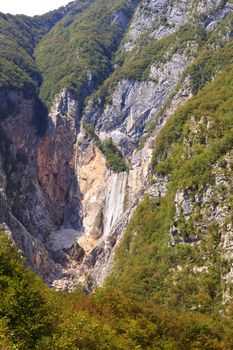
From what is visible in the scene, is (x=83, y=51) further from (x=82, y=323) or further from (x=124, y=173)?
(x=82, y=323)

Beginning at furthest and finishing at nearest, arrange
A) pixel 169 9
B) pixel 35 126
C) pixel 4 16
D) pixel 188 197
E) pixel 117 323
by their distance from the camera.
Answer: pixel 4 16, pixel 169 9, pixel 35 126, pixel 188 197, pixel 117 323

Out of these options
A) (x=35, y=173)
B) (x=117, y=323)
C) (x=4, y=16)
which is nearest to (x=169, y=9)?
(x=4, y=16)

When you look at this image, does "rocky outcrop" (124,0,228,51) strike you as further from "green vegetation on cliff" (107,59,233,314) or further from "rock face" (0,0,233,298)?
"green vegetation on cliff" (107,59,233,314)

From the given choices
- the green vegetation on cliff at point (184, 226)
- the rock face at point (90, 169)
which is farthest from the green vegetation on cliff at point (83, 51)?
the green vegetation on cliff at point (184, 226)

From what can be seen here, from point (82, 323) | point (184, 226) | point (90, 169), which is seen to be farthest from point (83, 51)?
point (82, 323)

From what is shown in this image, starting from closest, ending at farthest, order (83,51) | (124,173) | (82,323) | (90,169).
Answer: (82,323) → (124,173) → (90,169) → (83,51)

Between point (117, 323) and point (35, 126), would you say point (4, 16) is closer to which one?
point (35, 126)

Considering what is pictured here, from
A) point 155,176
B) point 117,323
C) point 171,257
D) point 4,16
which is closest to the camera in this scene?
point 117,323

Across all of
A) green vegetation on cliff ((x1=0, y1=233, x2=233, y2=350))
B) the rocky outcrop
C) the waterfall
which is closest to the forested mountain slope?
green vegetation on cliff ((x1=0, y1=233, x2=233, y2=350))

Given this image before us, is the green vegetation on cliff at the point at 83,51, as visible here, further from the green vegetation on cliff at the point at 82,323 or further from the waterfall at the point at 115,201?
the green vegetation on cliff at the point at 82,323
